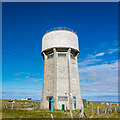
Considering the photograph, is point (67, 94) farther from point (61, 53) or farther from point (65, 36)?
point (65, 36)

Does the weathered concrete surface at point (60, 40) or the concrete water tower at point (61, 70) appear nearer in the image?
the concrete water tower at point (61, 70)

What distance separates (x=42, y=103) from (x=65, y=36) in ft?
57.5

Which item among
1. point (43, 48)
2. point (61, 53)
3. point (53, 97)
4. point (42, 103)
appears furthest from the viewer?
point (43, 48)

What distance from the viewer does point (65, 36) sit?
99.5 feet

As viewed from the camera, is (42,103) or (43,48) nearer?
(42,103)

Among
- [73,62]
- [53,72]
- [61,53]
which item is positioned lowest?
[53,72]

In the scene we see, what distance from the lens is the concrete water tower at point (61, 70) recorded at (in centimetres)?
2622

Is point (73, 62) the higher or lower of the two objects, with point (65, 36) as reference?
lower

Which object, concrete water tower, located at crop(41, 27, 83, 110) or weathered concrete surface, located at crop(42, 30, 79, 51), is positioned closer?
concrete water tower, located at crop(41, 27, 83, 110)

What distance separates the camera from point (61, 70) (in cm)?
2839

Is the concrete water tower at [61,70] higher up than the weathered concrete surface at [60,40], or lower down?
lower down

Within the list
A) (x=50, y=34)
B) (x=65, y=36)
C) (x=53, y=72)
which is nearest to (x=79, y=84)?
(x=53, y=72)

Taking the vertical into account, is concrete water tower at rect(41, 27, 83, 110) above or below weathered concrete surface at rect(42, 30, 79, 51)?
below

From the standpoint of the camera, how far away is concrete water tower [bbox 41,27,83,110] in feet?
86.0
